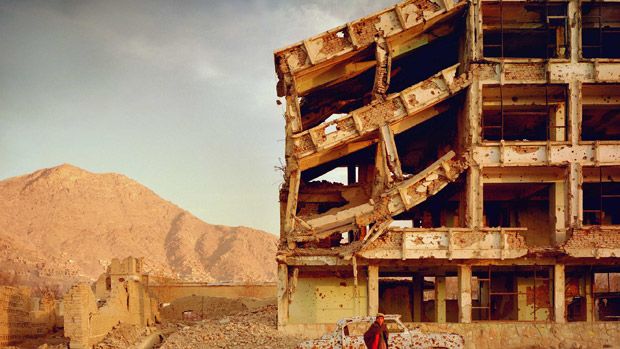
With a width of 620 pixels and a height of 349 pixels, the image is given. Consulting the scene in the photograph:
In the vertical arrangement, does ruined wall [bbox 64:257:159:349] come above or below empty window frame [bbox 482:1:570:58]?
Result: below

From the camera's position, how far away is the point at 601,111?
2917 centimetres

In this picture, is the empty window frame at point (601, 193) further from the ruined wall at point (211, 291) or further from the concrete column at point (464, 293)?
the ruined wall at point (211, 291)

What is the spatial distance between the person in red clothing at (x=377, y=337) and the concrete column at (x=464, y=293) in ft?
37.3

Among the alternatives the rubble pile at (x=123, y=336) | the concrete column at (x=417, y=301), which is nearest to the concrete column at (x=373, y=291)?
the concrete column at (x=417, y=301)

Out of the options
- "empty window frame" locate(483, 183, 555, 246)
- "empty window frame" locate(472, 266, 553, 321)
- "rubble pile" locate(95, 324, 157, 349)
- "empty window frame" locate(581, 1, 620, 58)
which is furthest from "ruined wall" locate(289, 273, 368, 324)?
"empty window frame" locate(581, 1, 620, 58)

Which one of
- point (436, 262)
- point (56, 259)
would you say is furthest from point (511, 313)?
point (56, 259)

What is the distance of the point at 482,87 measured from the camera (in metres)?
26.3

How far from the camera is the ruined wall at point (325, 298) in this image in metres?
26.6

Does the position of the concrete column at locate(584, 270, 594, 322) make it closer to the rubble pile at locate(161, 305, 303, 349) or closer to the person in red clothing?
the rubble pile at locate(161, 305, 303, 349)

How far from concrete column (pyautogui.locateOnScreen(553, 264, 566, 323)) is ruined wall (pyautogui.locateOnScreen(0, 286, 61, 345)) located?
21058 mm

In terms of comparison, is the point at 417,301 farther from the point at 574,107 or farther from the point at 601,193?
the point at 574,107

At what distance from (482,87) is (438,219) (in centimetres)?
790

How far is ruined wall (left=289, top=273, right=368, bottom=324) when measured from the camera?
87.4 ft

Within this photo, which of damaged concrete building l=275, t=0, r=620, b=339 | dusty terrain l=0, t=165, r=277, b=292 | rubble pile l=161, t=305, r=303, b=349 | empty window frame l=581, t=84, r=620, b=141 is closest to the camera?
rubble pile l=161, t=305, r=303, b=349
